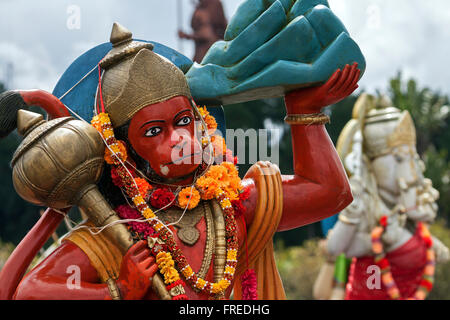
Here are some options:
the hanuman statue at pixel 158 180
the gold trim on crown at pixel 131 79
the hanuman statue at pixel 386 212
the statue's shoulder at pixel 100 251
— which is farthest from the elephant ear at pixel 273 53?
the hanuman statue at pixel 386 212

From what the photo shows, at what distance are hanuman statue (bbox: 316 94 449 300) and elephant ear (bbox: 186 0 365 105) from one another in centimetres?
418

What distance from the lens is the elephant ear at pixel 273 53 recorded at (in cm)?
258

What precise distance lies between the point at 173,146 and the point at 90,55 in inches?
28.8

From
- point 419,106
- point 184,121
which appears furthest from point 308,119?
point 419,106

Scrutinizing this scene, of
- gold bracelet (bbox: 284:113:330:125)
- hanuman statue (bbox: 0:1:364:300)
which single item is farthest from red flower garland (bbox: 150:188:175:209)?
gold bracelet (bbox: 284:113:330:125)

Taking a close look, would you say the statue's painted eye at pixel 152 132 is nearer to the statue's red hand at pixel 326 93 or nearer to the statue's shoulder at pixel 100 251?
the statue's shoulder at pixel 100 251

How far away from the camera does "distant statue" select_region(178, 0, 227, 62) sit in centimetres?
1330

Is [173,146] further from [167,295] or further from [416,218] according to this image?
[416,218]

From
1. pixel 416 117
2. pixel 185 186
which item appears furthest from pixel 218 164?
pixel 416 117

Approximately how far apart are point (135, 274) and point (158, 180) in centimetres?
51

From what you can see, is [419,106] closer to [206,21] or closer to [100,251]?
[206,21]

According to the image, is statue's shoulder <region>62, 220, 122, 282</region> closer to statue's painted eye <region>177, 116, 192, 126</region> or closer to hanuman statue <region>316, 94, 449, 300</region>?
statue's painted eye <region>177, 116, 192, 126</region>

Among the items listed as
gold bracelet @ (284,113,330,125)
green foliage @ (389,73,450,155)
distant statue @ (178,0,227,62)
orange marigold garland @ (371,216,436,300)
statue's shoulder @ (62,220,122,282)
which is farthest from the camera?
green foliage @ (389,73,450,155)

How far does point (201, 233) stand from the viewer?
8.37 ft
